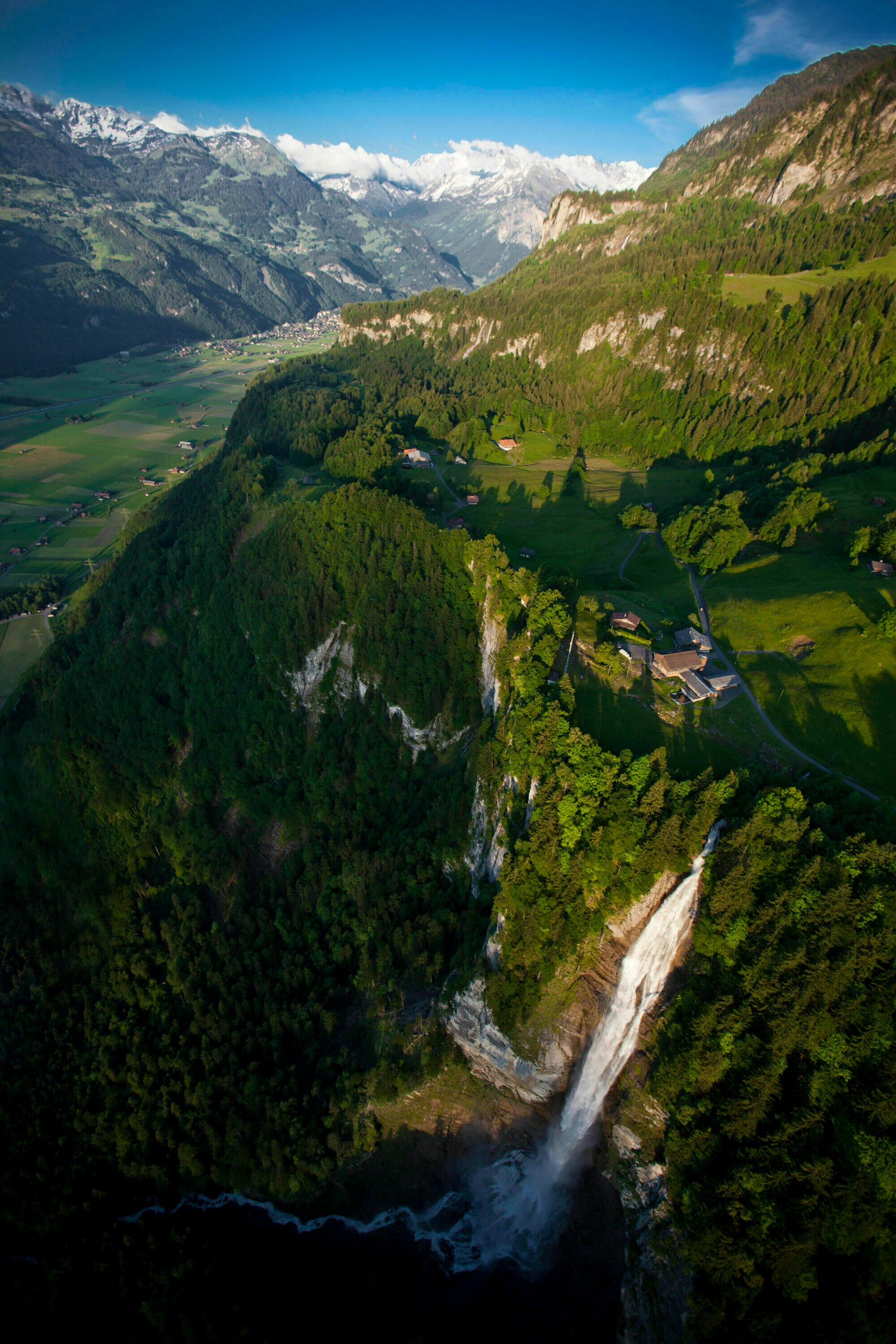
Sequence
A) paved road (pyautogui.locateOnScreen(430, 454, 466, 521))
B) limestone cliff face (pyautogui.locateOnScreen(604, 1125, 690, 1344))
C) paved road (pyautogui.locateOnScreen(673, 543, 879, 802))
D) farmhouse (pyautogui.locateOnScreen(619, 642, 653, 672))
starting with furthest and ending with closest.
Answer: paved road (pyautogui.locateOnScreen(430, 454, 466, 521))
farmhouse (pyautogui.locateOnScreen(619, 642, 653, 672))
paved road (pyautogui.locateOnScreen(673, 543, 879, 802))
limestone cliff face (pyautogui.locateOnScreen(604, 1125, 690, 1344))

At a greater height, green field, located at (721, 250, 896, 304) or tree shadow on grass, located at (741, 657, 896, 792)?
green field, located at (721, 250, 896, 304)

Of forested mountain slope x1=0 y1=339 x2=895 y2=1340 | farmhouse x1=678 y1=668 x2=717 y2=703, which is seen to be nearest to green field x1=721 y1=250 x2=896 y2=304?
forested mountain slope x1=0 y1=339 x2=895 y2=1340

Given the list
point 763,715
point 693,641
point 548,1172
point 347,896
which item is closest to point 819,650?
point 693,641

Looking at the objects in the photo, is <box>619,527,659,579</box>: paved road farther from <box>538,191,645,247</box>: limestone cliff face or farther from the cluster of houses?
<box>538,191,645,247</box>: limestone cliff face

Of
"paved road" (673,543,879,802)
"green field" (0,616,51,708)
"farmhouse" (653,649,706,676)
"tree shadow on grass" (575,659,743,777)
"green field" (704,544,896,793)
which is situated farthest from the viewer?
"green field" (0,616,51,708)

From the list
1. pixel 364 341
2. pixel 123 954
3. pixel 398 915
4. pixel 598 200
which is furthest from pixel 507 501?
pixel 598 200

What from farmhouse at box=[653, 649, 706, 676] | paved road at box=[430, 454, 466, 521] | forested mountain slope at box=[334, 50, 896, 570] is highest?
forested mountain slope at box=[334, 50, 896, 570]

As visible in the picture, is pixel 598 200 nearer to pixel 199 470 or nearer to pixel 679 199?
pixel 679 199
